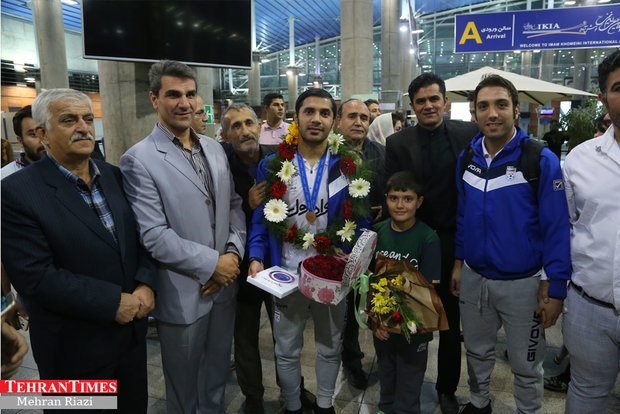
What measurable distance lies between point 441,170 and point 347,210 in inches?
30.9

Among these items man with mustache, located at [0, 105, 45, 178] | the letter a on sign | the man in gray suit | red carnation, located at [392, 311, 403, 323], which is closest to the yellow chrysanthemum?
red carnation, located at [392, 311, 403, 323]

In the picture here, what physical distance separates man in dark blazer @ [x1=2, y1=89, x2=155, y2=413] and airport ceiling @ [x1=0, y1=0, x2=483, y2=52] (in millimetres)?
24233

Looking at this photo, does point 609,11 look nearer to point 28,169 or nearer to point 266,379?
point 266,379

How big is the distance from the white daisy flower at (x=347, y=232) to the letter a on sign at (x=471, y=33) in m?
14.7

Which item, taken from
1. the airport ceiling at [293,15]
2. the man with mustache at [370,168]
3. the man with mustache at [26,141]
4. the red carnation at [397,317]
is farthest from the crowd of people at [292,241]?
the airport ceiling at [293,15]

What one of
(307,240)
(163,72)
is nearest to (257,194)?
(307,240)

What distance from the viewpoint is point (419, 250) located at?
252cm

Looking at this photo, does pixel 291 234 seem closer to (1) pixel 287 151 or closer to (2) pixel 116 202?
(1) pixel 287 151

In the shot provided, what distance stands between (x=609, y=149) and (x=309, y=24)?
114 feet

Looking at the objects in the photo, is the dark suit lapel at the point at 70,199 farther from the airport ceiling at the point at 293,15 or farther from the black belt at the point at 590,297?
the airport ceiling at the point at 293,15

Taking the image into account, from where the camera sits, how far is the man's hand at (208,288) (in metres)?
2.32

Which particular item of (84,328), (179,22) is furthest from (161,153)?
(179,22)

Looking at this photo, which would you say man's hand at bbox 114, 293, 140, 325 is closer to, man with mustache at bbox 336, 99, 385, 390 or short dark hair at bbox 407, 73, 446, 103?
man with mustache at bbox 336, 99, 385, 390

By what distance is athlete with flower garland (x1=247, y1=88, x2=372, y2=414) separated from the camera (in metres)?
2.48
